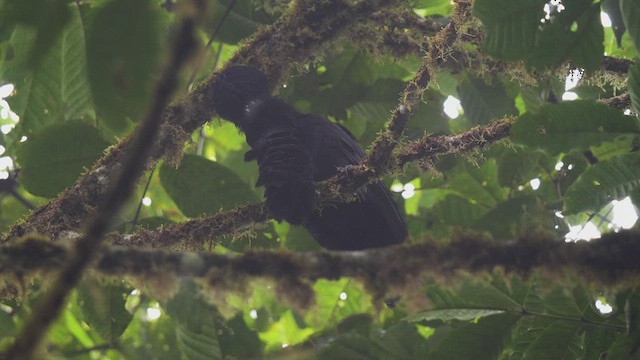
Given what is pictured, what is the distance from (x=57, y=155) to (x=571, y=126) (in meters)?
2.22

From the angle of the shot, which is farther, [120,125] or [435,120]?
[435,120]

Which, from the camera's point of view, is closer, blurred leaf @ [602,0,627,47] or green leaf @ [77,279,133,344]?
blurred leaf @ [602,0,627,47]

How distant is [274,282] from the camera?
167cm

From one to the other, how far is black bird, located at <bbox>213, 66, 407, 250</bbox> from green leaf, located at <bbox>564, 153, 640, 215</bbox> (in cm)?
115

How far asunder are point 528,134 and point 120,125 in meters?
1.34

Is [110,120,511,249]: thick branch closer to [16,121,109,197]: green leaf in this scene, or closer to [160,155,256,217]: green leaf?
[160,155,256,217]: green leaf

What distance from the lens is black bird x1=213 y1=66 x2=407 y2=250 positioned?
337cm

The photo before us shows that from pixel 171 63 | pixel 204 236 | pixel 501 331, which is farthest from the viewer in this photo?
pixel 204 236

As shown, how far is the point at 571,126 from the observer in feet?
7.42

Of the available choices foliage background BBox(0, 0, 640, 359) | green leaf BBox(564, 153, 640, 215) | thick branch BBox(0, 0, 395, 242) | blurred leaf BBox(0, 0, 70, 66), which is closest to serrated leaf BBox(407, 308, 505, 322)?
foliage background BBox(0, 0, 640, 359)

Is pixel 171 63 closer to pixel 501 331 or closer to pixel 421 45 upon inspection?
pixel 501 331

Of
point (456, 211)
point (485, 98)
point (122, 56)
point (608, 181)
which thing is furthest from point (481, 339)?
point (485, 98)

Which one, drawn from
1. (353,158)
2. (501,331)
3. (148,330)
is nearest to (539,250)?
(501,331)

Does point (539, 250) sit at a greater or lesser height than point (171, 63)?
lesser
